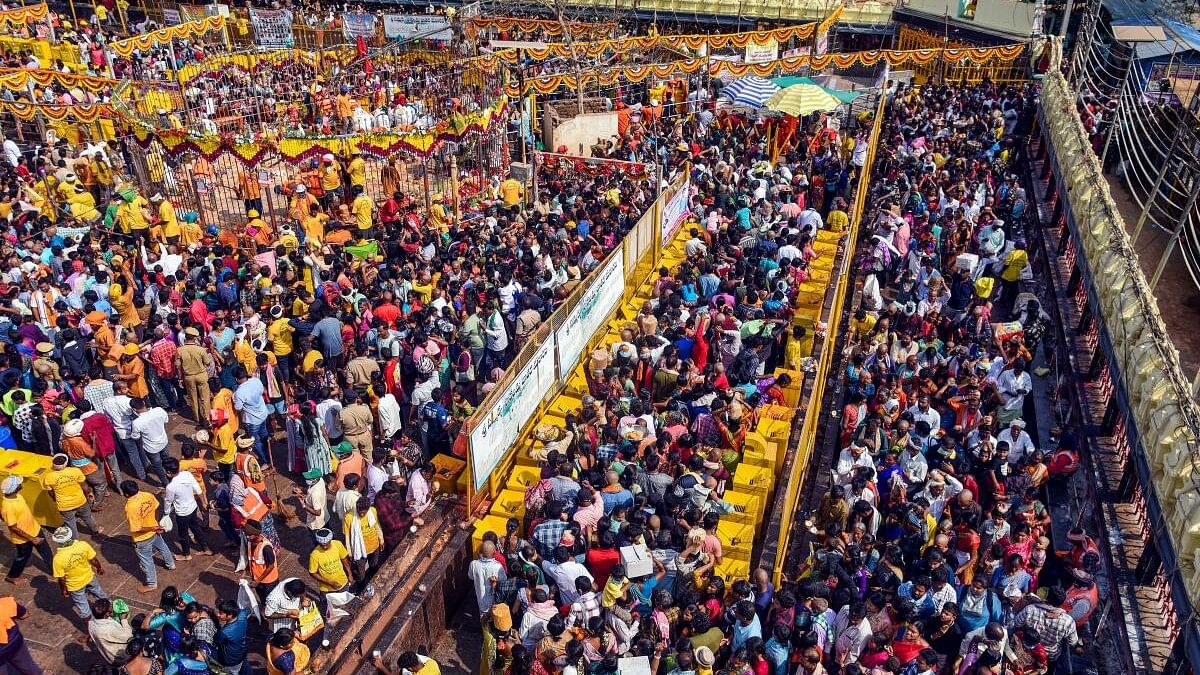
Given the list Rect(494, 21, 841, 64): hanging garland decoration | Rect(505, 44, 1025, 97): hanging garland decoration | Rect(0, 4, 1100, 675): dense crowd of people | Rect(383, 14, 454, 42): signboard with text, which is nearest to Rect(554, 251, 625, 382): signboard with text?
Rect(0, 4, 1100, 675): dense crowd of people

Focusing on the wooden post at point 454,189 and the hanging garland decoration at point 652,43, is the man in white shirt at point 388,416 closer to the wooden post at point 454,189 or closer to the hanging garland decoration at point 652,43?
the wooden post at point 454,189

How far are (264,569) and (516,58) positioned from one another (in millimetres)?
20563

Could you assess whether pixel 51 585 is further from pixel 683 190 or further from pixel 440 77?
pixel 440 77

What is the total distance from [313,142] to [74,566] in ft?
34.7

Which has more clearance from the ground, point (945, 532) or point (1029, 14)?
point (1029, 14)

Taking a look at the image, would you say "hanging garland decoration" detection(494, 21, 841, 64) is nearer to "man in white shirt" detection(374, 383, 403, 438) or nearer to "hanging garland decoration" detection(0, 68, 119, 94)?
"hanging garland decoration" detection(0, 68, 119, 94)

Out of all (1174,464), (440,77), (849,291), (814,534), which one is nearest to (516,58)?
(440,77)

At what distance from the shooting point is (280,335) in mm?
11156

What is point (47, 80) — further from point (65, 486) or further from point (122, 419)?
point (65, 486)

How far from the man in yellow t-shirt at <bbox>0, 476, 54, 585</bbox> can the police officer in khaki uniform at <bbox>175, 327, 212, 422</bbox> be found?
2.31 meters

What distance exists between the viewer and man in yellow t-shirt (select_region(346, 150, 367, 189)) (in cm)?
1725

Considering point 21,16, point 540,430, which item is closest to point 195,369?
point 540,430

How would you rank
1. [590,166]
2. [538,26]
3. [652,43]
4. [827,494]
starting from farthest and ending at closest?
[538,26] < [652,43] < [590,166] < [827,494]

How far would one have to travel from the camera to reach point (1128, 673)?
7441 mm
